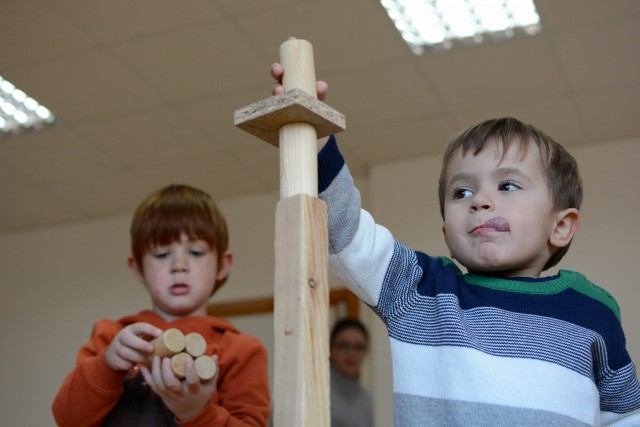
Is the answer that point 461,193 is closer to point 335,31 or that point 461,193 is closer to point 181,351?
point 181,351

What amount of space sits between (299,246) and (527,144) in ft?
1.50

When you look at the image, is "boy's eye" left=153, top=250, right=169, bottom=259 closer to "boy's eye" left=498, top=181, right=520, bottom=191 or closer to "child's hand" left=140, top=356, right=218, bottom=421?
"child's hand" left=140, top=356, right=218, bottom=421

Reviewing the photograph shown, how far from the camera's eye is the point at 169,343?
1.15 meters

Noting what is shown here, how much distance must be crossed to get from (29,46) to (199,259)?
170 cm

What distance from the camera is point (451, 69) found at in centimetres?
305

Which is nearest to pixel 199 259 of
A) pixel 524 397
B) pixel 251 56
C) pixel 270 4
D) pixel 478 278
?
pixel 478 278

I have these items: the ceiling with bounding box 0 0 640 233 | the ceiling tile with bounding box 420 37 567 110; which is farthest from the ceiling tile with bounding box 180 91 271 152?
the ceiling tile with bounding box 420 37 567 110

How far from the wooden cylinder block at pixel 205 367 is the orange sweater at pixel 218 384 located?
0.09m

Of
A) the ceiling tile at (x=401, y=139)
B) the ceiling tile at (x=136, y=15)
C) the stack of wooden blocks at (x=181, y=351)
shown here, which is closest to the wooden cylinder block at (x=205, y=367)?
the stack of wooden blocks at (x=181, y=351)

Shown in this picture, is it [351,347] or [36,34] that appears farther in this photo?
[351,347]

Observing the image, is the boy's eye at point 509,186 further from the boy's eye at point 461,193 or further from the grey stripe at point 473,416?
the grey stripe at point 473,416

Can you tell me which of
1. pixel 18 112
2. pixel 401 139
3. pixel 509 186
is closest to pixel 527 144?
pixel 509 186

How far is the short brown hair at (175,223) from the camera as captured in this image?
1.52m

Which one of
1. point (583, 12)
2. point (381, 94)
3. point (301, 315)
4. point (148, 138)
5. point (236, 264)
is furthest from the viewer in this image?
point (236, 264)
